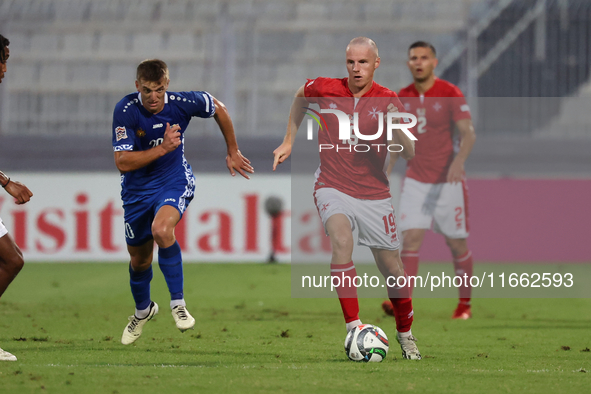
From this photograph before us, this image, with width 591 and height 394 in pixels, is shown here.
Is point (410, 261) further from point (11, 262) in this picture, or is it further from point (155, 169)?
point (11, 262)

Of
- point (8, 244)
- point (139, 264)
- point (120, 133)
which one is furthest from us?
point (139, 264)

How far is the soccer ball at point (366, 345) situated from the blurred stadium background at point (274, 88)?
23.8ft

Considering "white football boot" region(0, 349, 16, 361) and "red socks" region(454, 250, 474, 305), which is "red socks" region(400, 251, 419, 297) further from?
"white football boot" region(0, 349, 16, 361)

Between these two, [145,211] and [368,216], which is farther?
[145,211]

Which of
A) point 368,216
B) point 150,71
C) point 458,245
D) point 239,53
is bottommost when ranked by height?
point 458,245

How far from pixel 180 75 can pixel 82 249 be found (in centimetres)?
484

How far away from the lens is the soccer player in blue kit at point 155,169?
4902mm

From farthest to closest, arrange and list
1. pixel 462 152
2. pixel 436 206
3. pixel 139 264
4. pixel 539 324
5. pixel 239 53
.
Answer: pixel 239 53
pixel 436 206
pixel 462 152
pixel 539 324
pixel 139 264

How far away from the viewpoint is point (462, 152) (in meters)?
6.84

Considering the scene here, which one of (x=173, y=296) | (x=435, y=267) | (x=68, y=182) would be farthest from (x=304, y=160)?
(x=173, y=296)

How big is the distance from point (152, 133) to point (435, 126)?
2.90 metres

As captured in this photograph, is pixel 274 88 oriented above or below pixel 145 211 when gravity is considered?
above

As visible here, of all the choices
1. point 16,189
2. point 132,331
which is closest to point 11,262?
point 16,189

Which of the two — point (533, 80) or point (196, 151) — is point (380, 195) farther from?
point (533, 80)
